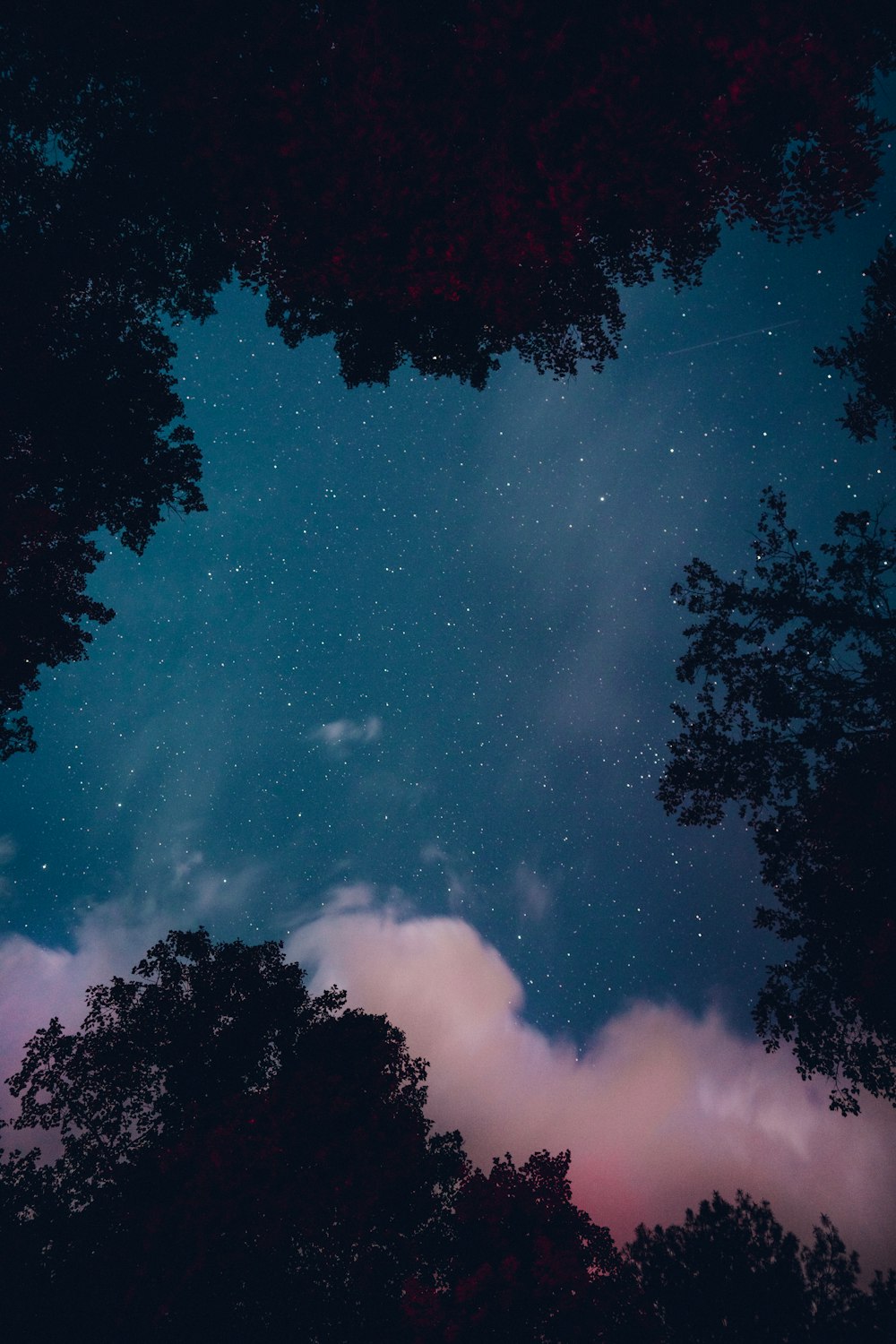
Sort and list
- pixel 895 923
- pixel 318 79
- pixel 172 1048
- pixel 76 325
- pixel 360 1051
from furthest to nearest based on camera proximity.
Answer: pixel 360 1051 < pixel 172 1048 < pixel 76 325 < pixel 895 923 < pixel 318 79

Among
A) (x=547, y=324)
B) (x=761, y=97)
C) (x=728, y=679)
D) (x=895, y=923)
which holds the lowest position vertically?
(x=895, y=923)

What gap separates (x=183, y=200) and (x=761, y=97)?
31.9 ft

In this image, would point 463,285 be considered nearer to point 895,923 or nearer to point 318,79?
point 318,79

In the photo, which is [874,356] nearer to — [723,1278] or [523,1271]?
[523,1271]

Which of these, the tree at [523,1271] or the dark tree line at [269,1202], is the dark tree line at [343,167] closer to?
the dark tree line at [269,1202]

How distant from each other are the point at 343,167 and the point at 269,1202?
62.6 ft

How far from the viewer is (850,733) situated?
995 centimetres

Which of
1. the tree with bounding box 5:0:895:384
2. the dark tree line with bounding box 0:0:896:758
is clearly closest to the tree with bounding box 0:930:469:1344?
the dark tree line with bounding box 0:0:896:758

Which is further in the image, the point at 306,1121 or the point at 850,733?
the point at 306,1121

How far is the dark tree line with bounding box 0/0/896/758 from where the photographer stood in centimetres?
646

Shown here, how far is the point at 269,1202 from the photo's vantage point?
40.4ft

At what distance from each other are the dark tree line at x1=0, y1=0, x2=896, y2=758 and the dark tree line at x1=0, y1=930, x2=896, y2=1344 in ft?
35.5

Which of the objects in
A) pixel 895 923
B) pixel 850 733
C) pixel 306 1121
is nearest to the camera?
pixel 895 923

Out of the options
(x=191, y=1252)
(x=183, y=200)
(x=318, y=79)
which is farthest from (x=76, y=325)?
(x=191, y=1252)
